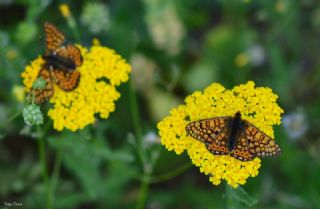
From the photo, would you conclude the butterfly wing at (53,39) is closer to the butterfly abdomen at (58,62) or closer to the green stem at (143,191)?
the butterfly abdomen at (58,62)

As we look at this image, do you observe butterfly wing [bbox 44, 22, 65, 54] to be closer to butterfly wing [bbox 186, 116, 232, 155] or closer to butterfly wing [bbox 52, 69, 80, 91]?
butterfly wing [bbox 52, 69, 80, 91]

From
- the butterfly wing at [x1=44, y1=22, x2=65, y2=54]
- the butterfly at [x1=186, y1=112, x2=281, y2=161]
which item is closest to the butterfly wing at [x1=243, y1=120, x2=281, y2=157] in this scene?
the butterfly at [x1=186, y1=112, x2=281, y2=161]

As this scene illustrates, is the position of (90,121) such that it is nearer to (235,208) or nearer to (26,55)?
(235,208)

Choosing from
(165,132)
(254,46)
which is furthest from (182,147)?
(254,46)

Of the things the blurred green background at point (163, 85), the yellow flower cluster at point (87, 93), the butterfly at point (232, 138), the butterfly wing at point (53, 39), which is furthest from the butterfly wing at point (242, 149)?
the butterfly wing at point (53, 39)

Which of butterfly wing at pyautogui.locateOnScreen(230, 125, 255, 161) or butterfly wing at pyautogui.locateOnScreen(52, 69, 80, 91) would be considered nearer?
butterfly wing at pyautogui.locateOnScreen(230, 125, 255, 161)
